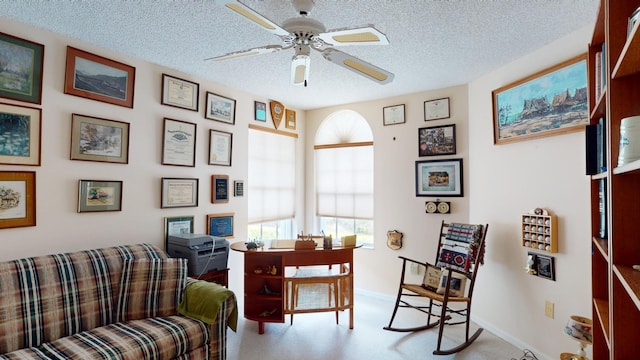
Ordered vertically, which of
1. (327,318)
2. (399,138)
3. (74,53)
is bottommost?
(327,318)

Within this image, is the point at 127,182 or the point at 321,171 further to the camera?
the point at 321,171

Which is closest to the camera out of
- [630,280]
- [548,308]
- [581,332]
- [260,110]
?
[630,280]

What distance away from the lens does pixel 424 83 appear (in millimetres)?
3652

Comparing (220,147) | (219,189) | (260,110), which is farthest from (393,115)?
(219,189)

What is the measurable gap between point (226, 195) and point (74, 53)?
1812 mm

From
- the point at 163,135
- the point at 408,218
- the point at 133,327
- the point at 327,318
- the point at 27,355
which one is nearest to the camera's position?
the point at 27,355

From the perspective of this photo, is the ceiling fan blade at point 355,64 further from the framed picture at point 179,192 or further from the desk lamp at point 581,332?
the framed picture at point 179,192

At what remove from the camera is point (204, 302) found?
240 centimetres

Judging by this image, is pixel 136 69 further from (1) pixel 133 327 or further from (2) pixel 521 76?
(2) pixel 521 76

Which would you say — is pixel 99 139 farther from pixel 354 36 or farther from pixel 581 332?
pixel 581 332

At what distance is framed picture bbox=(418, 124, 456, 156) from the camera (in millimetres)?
3760

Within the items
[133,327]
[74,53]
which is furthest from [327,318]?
[74,53]

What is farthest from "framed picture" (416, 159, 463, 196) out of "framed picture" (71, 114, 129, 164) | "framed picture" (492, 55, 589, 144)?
"framed picture" (71, 114, 129, 164)

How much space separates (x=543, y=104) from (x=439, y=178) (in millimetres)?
1327
